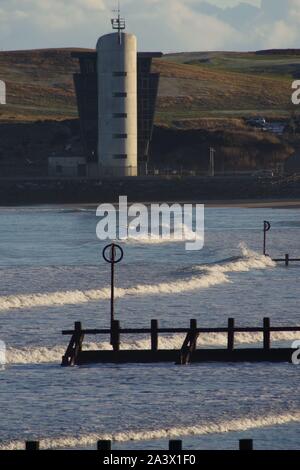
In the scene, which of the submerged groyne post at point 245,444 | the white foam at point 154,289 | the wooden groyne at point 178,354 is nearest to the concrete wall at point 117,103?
the white foam at point 154,289

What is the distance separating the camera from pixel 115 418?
1345 inches

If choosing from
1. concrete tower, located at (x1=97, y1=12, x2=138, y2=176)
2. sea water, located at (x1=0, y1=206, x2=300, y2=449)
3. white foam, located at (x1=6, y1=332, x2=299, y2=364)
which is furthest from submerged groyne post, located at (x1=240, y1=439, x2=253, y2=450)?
concrete tower, located at (x1=97, y1=12, x2=138, y2=176)

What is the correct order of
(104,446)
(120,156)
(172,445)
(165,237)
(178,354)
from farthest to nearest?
(120,156) → (165,237) → (178,354) → (104,446) → (172,445)

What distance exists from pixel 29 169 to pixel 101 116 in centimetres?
2111

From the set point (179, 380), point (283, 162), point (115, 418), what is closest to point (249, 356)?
point (179, 380)

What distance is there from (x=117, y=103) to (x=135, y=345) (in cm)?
9266

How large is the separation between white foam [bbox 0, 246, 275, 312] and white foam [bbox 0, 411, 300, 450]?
21.9 metres

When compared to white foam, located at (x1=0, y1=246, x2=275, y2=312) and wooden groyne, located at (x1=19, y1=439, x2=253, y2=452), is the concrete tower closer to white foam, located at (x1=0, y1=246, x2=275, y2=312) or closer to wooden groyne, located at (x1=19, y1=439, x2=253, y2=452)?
white foam, located at (x1=0, y1=246, x2=275, y2=312)

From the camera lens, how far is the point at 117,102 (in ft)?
445

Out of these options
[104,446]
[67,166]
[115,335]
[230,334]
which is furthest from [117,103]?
[104,446]

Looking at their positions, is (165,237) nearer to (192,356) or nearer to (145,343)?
(145,343)
